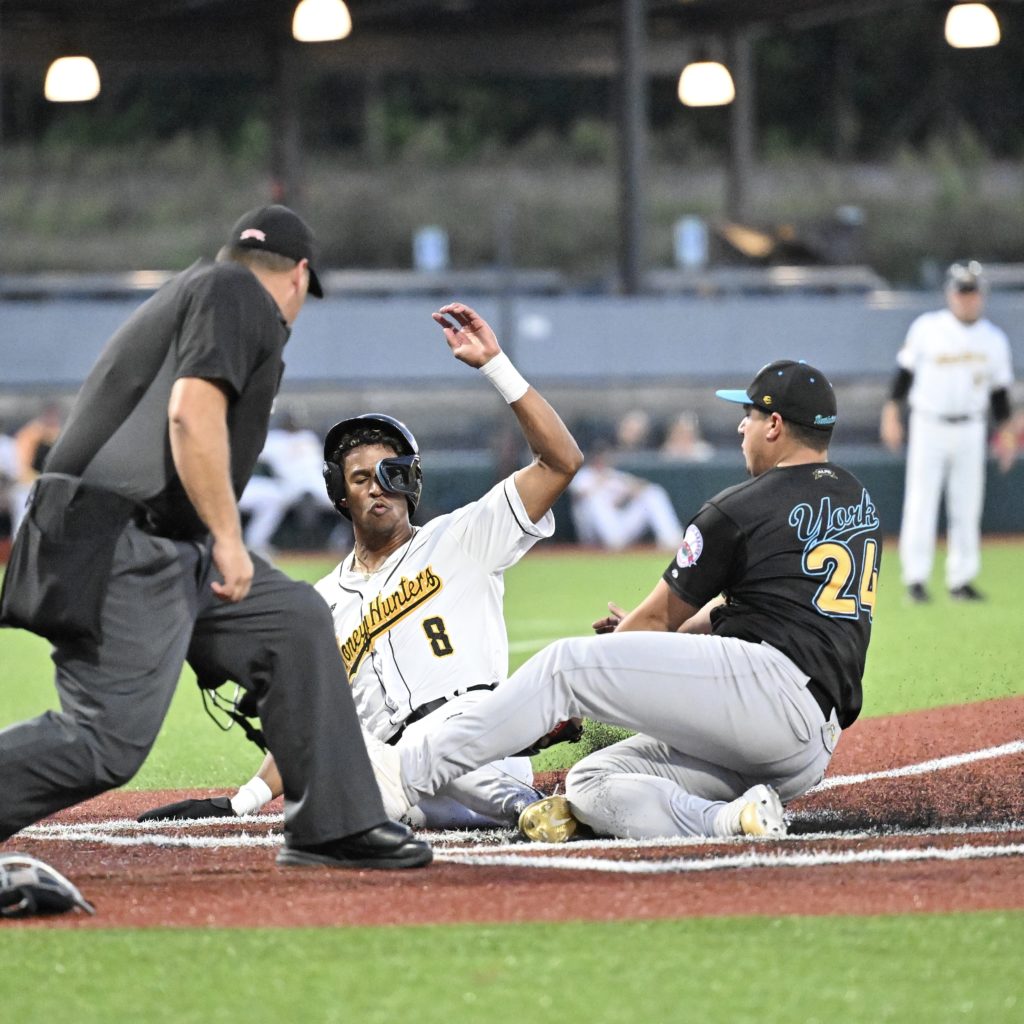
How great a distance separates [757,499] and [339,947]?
6.17 ft

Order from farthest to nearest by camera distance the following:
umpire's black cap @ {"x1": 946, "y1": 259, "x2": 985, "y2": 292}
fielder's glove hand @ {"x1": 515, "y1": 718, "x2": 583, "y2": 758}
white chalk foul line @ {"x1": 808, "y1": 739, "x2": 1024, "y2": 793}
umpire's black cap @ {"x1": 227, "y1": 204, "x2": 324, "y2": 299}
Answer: umpire's black cap @ {"x1": 946, "y1": 259, "x2": 985, "y2": 292}
white chalk foul line @ {"x1": 808, "y1": 739, "x2": 1024, "y2": 793}
fielder's glove hand @ {"x1": 515, "y1": 718, "x2": 583, "y2": 758}
umpire's black cap @ {"x1": 227, "y1": 204, "x2": 324, "y2": 299}

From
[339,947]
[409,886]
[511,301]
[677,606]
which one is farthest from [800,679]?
[511,301]

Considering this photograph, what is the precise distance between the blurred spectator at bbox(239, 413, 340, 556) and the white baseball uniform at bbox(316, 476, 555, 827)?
45.7 feet

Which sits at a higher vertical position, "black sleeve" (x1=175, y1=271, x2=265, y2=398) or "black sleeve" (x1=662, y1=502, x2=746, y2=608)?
"black sleeve" (x1=175, y1=271, x2=265, y2=398)

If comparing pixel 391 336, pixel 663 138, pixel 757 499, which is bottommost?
pixel 757 499

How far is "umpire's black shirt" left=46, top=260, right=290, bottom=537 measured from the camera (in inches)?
175

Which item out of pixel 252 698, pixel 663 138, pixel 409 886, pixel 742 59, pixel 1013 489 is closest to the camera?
pixel 409 886

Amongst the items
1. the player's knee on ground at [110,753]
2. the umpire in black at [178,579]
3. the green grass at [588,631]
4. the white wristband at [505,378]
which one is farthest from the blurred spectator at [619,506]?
the player's knee on ground at [110,753]

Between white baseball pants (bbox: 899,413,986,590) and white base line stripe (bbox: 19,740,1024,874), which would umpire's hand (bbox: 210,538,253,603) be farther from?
white baseball pants (bbox: 899,413,986,590)

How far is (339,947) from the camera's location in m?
3.94

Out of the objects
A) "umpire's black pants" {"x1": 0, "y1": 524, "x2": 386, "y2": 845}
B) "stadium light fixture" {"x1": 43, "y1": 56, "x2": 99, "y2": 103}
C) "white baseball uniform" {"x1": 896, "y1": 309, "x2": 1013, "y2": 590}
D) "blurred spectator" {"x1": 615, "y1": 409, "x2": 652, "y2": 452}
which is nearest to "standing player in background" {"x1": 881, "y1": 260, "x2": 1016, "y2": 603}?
"white baseball uniform" {"x1": 896, "y1": 309, "x2": 1013, "y2": 590}

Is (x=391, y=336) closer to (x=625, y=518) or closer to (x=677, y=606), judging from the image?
(x=625, y=518)

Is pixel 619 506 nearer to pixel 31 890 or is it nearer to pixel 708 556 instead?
pixel 708 556

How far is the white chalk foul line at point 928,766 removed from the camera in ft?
20.8
